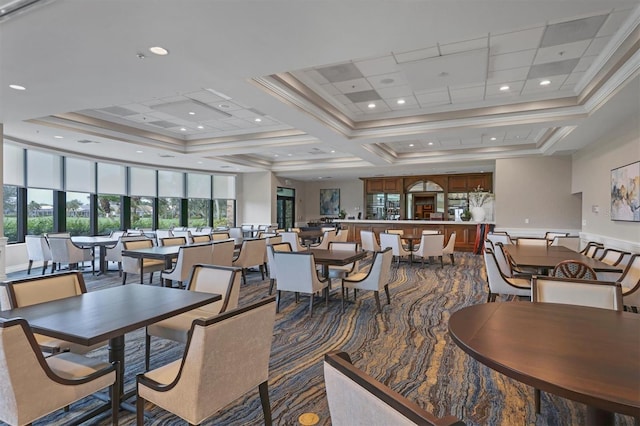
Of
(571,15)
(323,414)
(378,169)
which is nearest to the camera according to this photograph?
(323,414)

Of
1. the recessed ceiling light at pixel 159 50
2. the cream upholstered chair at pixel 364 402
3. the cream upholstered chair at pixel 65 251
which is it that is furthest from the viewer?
the cream upholstered chair at pixel 65 251

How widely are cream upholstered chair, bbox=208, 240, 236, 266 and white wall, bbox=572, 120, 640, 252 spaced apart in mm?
6334

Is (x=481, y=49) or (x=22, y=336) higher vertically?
(x=481, y=49)

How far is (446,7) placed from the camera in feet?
8.95

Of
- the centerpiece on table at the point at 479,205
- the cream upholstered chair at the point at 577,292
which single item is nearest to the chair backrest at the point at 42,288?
the cream upholstered chair at the point at 577,292

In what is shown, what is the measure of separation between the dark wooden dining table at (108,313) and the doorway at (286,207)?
1321 cm

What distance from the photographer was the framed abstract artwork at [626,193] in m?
5.06

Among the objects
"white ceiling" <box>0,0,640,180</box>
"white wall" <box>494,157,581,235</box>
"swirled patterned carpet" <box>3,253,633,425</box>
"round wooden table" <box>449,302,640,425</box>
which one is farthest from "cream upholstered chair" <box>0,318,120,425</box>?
"white wall" <box>494,157,581,235</box>

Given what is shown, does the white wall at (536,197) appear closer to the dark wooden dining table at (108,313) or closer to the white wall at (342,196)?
the white wall at (342,196)

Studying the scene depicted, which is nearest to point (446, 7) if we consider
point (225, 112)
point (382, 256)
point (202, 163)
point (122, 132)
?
point (382, 256)

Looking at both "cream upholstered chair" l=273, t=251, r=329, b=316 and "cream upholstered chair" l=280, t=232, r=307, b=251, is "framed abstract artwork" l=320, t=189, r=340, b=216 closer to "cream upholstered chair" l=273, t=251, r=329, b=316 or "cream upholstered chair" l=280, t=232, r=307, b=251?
"cream upholstered chair" l=280, t=232, r=307, b=251

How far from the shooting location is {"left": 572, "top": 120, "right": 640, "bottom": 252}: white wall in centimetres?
536

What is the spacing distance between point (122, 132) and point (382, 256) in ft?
20.8

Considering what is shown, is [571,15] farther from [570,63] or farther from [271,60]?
[271,60]
